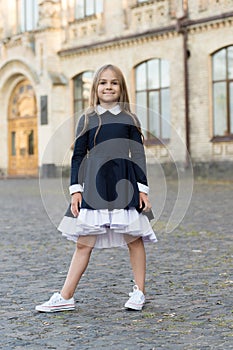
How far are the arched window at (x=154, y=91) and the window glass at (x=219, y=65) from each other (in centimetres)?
208

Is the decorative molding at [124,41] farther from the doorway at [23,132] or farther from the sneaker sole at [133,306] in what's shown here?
the sneaker sole at [133,306]

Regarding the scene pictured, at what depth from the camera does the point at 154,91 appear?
82.9ft

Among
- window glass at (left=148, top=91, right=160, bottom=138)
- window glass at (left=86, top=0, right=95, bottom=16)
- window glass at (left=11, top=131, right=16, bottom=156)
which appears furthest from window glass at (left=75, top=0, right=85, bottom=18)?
window glass at (left=11, top=131, right=16, bottom=156)

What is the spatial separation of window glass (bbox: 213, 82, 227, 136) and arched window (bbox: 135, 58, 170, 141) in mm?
1802

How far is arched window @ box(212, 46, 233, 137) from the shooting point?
22.7 m

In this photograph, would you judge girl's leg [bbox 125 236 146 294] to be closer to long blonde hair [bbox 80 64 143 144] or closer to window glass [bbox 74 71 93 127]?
long blonde hair [bbox 80 64 143 144]

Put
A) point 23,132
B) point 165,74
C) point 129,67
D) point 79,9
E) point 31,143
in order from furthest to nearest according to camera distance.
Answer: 1. point 23,132
2. point 31,143
3. point 79,9
4. point 129,67
5. point 165,74

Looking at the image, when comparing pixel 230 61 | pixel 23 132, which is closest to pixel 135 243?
pixel 230 61

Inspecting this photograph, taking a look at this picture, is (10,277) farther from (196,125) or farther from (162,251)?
(196,125)

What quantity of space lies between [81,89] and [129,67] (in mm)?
3361

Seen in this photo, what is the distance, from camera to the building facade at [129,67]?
23.1 m

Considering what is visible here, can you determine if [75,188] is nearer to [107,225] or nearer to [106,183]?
[106,183]

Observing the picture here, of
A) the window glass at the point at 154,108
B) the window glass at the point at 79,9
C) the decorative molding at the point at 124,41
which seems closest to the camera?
the decorative molding at the point at 124,41

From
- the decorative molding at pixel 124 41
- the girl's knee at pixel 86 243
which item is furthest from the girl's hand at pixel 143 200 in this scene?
the decorative molding at pixel 124 41
